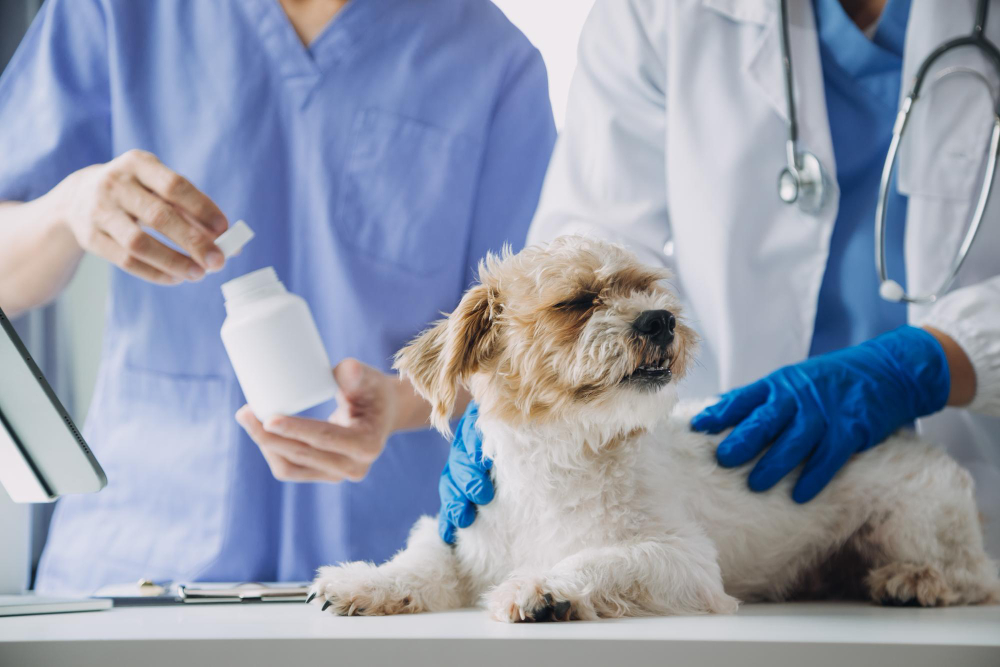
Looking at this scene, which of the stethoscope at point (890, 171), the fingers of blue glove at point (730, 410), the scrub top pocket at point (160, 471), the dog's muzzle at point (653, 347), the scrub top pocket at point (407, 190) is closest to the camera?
the dog's muzzle at point (653, 347)

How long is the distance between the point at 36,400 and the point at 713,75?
1.25 metres

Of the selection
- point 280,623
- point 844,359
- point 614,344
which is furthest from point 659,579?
point 844,359

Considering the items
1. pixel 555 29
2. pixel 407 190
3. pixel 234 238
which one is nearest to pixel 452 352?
pixel 234 238

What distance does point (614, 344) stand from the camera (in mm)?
863

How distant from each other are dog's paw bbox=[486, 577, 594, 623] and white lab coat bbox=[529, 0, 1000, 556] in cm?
72

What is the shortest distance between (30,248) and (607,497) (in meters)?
1.14

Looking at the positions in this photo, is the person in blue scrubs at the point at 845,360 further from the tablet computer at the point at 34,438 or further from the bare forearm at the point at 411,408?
the tablet computer at the point at 34,438

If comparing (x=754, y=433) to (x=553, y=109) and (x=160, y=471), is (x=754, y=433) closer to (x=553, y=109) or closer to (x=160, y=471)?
(x=553, y=109)

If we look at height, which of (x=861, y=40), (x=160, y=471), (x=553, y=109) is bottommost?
(x=160, y=471)

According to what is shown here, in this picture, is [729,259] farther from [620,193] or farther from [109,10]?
[109,10]

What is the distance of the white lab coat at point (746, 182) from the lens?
1.29m

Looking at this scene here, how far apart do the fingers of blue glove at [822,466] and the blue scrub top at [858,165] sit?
0.38 metres

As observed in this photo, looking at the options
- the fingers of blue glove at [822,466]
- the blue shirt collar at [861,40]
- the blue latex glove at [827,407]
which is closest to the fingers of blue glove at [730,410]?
the blue latex glove at [827,407]

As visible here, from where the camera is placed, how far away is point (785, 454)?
3.46 feet
